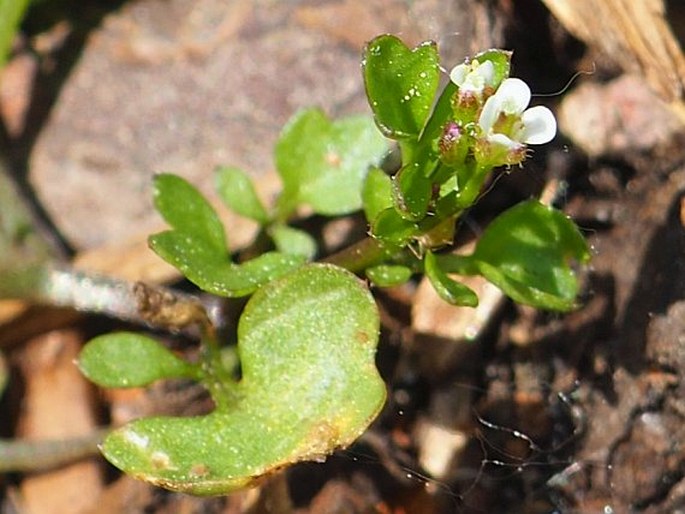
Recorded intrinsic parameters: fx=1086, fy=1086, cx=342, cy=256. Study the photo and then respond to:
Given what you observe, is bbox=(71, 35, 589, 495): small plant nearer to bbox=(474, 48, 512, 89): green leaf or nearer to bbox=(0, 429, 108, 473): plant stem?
bbox=(474, 48, 512, 89): green leaf

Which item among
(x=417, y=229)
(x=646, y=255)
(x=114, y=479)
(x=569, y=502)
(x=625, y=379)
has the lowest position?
(x=114, y=479)

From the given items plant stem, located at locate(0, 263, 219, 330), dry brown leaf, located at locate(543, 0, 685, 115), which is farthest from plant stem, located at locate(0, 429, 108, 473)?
dry brown leaf, located at locate(543, 0, 685, 115)

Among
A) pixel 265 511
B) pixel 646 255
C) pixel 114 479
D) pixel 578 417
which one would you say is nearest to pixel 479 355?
pixel 578 417

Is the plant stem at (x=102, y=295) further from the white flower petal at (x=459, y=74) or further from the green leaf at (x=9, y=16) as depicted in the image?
the white flower petal at (x=459, y=74)

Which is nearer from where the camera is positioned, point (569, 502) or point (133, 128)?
point (569, 502)

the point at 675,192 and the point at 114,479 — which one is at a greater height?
the point at 675,192

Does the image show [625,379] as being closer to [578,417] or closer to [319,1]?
[578,417]
